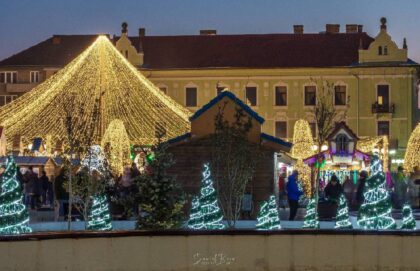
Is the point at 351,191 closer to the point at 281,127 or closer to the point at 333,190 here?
the point at 333,190

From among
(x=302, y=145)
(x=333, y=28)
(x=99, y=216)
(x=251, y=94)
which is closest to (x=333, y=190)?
(x=99, y=216)

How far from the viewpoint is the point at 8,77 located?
3332 inches

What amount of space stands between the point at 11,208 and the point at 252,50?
56718 mm

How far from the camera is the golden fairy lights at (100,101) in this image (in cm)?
4134

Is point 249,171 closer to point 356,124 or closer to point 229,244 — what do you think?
point 229,244

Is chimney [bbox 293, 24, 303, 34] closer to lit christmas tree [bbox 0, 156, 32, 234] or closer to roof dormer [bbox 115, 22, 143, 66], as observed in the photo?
roof dormer [bbox 115, 22, 143, 66]

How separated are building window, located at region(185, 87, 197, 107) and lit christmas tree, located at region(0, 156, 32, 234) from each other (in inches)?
2133

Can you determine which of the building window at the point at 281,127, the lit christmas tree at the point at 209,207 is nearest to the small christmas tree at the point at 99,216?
the lit christmas tree at the point at 209,207

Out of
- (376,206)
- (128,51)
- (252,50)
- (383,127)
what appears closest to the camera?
(376,206)

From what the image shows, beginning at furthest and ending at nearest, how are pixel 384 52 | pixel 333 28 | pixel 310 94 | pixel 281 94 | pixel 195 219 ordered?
pixel 333 28
pixel 281 94
pixel 310 94
pixel 384 52
pixel 195 219

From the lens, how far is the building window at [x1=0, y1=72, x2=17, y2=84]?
84312mm

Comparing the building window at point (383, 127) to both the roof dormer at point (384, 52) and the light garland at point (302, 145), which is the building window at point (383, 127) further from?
the light garland at point (302, 145)

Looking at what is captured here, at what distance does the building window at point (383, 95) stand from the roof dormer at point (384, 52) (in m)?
1.68

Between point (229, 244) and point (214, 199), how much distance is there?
331cm
